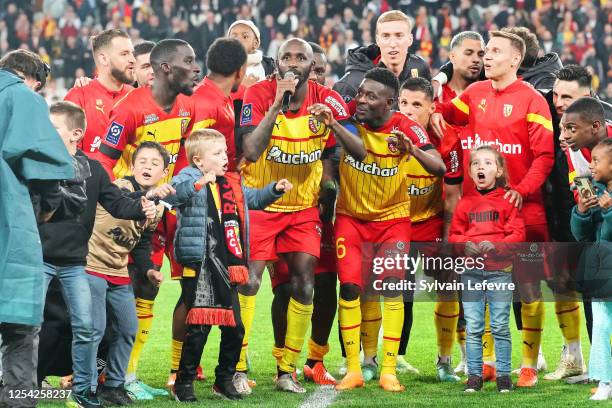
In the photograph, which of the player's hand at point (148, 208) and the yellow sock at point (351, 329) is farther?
the yellow sock at point (351, 329)

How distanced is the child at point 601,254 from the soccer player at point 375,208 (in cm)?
107

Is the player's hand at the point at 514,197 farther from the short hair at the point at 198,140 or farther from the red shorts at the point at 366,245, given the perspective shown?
the short hair at the point at 198,140

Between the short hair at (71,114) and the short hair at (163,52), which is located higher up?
the short hair at (163,52)

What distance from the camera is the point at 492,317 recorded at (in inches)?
290

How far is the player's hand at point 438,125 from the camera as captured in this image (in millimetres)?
8156

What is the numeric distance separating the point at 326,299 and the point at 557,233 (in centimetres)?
176

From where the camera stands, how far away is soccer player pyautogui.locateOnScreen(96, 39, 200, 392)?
744 centimetres

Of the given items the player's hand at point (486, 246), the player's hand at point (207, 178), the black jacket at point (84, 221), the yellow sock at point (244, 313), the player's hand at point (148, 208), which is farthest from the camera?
the yellow sock at point (244, 313)

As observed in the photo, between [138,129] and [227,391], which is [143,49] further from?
[227,391]

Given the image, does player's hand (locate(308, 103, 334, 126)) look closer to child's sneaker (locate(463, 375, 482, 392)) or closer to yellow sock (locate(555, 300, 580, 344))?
child's sneaker (locate(463, 375, 482, 392))

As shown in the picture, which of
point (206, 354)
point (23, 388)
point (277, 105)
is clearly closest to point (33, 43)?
point (206, 354)

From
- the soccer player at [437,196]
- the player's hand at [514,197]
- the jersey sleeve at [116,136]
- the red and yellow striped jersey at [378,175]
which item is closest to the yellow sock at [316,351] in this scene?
the soccer player at [437,196]

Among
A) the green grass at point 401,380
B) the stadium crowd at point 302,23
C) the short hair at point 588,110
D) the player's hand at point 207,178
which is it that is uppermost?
the stadium crowd at point 302,23

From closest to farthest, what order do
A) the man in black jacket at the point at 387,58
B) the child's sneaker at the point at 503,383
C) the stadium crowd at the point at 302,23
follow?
the child's sneaker at the point at 503,383
the man in black jacket at the point at 387,58
the stadium crowd at the point at 302,23
